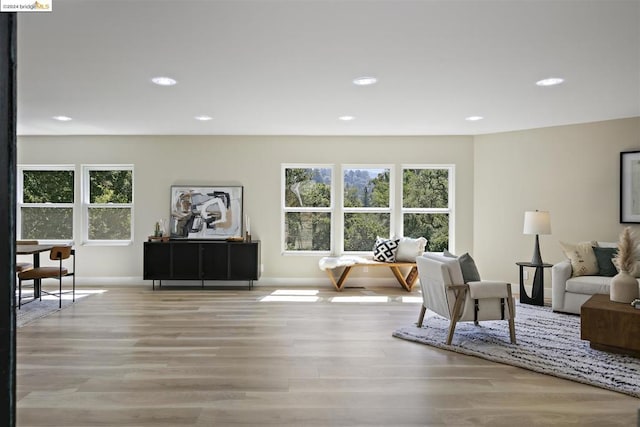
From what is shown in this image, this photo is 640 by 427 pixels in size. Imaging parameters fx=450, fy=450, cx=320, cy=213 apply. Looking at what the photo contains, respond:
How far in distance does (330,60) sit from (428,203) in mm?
4344

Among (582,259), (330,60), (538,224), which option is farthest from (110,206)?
(582,259)

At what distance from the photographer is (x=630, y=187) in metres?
5.89

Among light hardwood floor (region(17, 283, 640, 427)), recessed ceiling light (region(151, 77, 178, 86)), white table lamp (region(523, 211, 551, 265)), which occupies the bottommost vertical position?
light hardwood floor (region(17, 283, 640, 427))

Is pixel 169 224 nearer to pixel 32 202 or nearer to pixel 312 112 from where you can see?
pixel 32 202

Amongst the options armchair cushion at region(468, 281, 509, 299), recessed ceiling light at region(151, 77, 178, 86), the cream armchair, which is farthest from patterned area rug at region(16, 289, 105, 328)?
armchair cushion at region(468, 281, 509, 299)

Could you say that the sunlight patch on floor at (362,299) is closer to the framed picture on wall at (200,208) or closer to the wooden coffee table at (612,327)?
the framed picture on wall at (200,208)

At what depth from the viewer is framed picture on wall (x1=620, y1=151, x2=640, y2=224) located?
19.1ft

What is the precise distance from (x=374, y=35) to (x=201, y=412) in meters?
2.73

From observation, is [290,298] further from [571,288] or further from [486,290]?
[571,288]

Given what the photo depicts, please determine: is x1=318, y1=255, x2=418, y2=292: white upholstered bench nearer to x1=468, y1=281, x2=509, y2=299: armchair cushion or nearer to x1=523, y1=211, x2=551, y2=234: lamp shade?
x1=523, y1=211, x2=551, y2=234: lamp shade

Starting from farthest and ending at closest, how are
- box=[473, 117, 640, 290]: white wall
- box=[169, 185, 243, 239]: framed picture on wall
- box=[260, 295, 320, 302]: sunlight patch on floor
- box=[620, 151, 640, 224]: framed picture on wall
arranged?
box=[169, 185, 243, 239]: framed picture on wall
box=[260, 295, 320, 302]: sunlight patch on floor
box=[473, 117, 640, 290]: white wall
box=[620, 151, 640, 224]: framed picture on wall

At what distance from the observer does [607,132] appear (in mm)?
6051

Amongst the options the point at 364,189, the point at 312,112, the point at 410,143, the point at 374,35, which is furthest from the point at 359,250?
the point at 374,35

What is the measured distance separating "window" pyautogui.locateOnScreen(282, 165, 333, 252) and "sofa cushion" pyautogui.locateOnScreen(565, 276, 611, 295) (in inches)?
142
